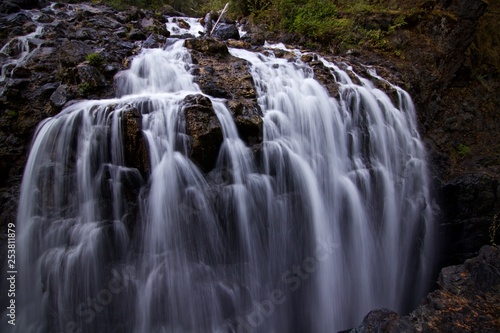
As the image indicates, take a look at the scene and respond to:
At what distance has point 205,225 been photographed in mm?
4270

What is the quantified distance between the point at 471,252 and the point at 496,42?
6890 mm

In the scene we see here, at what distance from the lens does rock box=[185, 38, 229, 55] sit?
6758 mm

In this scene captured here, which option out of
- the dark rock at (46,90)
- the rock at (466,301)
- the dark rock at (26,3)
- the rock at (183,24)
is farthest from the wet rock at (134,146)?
the dark rock at (26,3)

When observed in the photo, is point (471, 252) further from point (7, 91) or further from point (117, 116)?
point (7, 91)

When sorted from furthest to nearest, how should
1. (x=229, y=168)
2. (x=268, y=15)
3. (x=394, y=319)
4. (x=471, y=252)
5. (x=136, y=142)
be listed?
(x=268, y=15), (x=471, y=252), (x=229, y=168), (x=136, y=142), (x=394, y=319)

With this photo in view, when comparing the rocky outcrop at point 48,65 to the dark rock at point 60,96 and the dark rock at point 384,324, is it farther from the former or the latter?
the dark rock at point 384,324

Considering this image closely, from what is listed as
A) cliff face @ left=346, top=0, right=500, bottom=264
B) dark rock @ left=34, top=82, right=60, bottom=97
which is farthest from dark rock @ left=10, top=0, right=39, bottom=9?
cliff face @ left=346, top=0, right=500, bottom=264

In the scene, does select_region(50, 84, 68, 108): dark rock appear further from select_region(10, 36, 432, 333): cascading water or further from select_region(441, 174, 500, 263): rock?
select_region(441, 174, 500, 263): rock

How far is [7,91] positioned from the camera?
4.96 m

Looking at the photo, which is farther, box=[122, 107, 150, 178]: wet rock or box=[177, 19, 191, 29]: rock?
box=[177, 19, 191, 29]: rock

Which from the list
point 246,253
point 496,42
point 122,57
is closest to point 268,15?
point 122,57

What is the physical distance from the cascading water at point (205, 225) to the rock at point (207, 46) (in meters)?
1.28

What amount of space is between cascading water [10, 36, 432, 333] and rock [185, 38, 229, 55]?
1282 millimetres

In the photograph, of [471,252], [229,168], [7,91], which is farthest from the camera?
[471,252]
